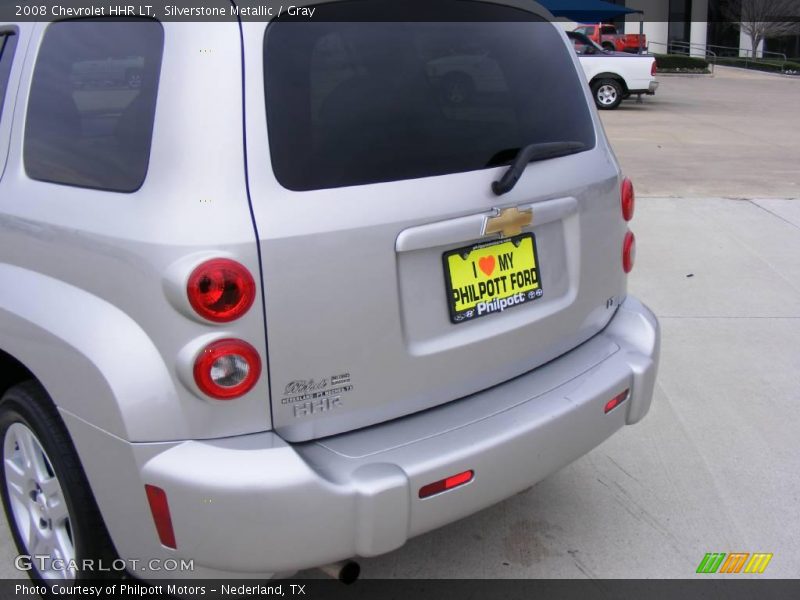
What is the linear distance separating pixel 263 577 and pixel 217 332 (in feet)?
2.19

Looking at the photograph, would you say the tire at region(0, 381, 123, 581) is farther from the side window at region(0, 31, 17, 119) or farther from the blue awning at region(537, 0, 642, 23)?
the blue awning at region(537, 0, 642, 23)

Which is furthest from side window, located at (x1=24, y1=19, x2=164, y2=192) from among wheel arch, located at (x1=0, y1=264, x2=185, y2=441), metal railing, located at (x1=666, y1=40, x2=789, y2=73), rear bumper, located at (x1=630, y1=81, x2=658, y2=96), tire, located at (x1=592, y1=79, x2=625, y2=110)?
metal railing, located at (x1=666, y1=40, x2=789, y2=73)

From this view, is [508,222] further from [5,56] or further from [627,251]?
[5,56]

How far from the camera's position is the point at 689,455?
373cm

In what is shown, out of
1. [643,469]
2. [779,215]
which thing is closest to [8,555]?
[643,469]

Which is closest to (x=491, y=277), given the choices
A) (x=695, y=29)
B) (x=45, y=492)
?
(x=45, y=492)

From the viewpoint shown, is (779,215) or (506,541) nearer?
(506,541)

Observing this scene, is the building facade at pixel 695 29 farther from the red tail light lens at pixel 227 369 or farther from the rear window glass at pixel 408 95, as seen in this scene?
the red tail light lens at pixel 227 369

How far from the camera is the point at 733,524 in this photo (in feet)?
10.6

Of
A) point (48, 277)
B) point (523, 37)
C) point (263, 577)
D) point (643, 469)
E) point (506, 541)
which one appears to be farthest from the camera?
point (643, 469)

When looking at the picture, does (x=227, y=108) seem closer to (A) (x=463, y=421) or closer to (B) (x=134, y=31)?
(B) (x=134, y=31)

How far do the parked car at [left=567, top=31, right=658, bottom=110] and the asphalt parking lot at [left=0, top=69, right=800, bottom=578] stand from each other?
35.7ft

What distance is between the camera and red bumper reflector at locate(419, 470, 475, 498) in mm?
2211

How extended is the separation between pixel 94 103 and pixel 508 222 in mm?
1247
